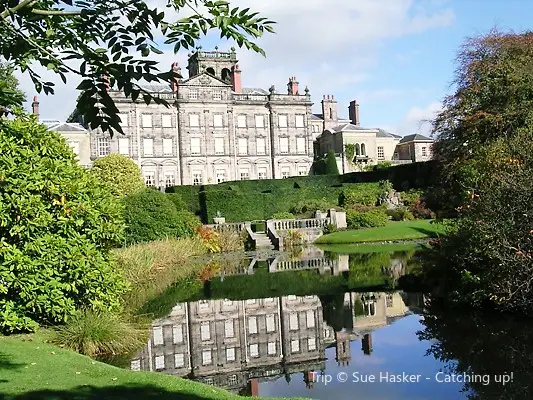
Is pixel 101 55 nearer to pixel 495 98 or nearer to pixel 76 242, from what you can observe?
pixel 76 242

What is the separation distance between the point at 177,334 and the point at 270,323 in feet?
5.56

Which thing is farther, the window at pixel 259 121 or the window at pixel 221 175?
the window at pixel 259 121

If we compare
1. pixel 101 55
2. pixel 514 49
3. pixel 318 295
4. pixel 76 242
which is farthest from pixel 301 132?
pixel 101 55

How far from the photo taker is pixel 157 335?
31.6 feet

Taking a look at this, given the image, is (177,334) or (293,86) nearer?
(177,334)

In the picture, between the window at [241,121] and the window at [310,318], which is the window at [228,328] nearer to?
the window at [310,318]

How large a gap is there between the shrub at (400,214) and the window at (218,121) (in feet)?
78.2

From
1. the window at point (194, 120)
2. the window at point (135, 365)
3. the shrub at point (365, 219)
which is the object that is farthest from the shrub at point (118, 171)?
the window at point (135, 365)

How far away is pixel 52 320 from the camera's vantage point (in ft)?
29.9

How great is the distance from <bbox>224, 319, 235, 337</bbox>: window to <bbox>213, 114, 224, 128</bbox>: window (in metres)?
43.9

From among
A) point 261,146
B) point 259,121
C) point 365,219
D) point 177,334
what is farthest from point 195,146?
point 177,334

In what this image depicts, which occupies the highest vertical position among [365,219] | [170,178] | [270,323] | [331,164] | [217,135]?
[217,135]

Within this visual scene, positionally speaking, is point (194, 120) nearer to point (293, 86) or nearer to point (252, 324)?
point (293, 86)

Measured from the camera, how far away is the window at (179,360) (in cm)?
809
